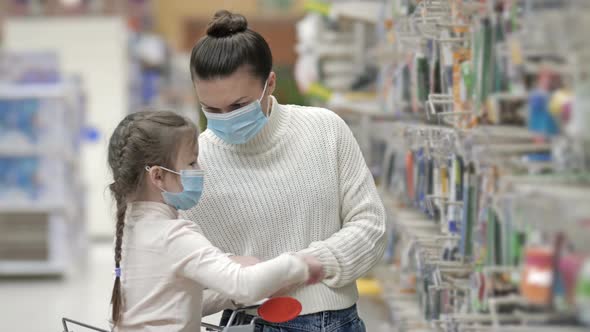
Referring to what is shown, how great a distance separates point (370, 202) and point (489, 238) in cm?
28

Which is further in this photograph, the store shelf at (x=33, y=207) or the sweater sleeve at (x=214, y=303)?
the store shelf at (x=33, y=207)

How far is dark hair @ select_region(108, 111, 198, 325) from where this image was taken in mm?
2174

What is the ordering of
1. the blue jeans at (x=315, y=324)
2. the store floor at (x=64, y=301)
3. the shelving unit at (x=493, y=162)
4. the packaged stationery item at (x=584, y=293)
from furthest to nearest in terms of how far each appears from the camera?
the store floor at (x=64, y=301) < the blue jeans at (x=315, y=324) < the shelving unit at (x=493, y=162) < the packaged stationery item at (x=584, y=293)

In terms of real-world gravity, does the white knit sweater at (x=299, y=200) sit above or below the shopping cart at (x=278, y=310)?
above

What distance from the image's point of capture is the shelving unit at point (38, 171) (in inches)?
314

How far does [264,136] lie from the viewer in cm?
230

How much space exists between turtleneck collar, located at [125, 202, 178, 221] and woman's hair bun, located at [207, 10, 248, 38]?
0.40 m

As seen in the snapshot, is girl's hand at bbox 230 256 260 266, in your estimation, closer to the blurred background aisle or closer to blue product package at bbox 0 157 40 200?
the blurred background aisle

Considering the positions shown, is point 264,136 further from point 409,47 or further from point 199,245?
point 409,47

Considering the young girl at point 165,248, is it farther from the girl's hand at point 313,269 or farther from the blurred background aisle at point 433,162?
the blurred background aisle at point 433,162

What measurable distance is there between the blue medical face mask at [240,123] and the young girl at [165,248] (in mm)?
63

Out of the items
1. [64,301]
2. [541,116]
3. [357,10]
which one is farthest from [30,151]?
[541,116]

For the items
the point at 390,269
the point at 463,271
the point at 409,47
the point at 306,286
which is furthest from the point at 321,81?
the point at 306,286

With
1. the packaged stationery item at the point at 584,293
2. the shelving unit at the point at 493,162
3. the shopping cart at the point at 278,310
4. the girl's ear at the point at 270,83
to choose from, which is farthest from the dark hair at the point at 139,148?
the packaged stationery item at the point at 584,293
